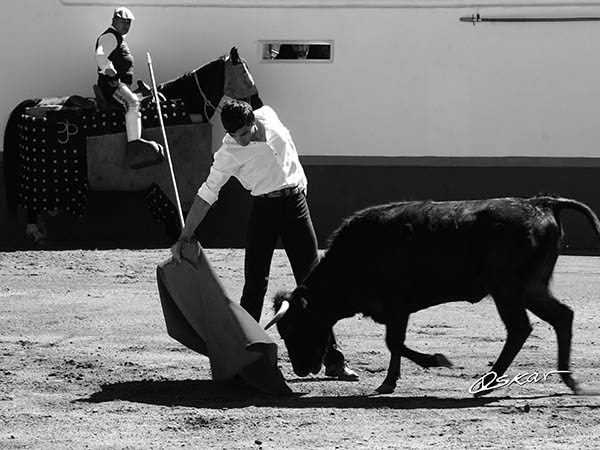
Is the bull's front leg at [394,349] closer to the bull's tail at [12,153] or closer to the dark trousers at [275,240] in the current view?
the dark trousers at [275,240]

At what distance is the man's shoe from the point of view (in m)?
7.29

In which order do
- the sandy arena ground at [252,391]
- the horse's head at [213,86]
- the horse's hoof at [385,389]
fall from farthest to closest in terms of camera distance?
the horse's head at [213,86] → the horse's hoof at [385,389] → the sandy arena ground at [252,391]

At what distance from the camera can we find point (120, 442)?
19.0ft

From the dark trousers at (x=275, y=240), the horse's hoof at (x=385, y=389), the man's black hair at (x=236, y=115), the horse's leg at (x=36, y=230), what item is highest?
the man's black hair at (x=236, y=115)

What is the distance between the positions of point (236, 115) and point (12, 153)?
248 inches

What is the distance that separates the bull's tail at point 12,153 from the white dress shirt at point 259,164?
581 cm

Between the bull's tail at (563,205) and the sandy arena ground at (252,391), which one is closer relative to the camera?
the sandy arena ground at (252,391)

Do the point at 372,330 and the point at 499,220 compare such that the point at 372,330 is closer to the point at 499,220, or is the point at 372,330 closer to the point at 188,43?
the point at 499,220

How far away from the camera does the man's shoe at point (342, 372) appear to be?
729 centimetres

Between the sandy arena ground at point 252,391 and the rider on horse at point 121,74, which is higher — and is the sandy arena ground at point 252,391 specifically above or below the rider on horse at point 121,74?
below

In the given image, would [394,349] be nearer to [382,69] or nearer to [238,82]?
[238,82]

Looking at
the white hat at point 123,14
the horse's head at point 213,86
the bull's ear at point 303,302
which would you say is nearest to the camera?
the bull's ear at point 303,302

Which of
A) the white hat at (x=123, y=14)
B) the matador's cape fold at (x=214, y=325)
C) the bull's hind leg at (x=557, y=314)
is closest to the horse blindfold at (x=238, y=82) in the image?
the white hat at (x=123, y=14)

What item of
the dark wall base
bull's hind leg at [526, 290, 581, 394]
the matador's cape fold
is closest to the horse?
the dark wall base
